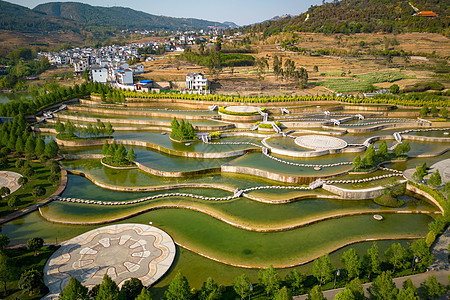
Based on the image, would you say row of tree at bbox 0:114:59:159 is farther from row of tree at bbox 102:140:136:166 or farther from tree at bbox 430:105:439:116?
tree at bbox 430:105:439:116

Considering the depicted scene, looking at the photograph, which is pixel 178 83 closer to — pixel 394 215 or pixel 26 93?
pixel 26 93

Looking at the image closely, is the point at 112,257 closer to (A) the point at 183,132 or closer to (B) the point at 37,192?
(B) the point at 37,192

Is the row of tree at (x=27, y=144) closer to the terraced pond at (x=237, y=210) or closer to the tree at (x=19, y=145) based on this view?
the tree at (x=19, y=145)

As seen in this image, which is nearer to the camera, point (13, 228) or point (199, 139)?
point (13, 228)

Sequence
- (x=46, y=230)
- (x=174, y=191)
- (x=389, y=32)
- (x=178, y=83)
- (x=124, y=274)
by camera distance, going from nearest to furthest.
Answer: (x=124, y=274) < (x=46, y=230) < (x=174, y=191) < (x=178, y=83) < (x=389, y=32)

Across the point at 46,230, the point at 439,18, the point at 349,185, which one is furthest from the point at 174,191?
the point at 439,18
